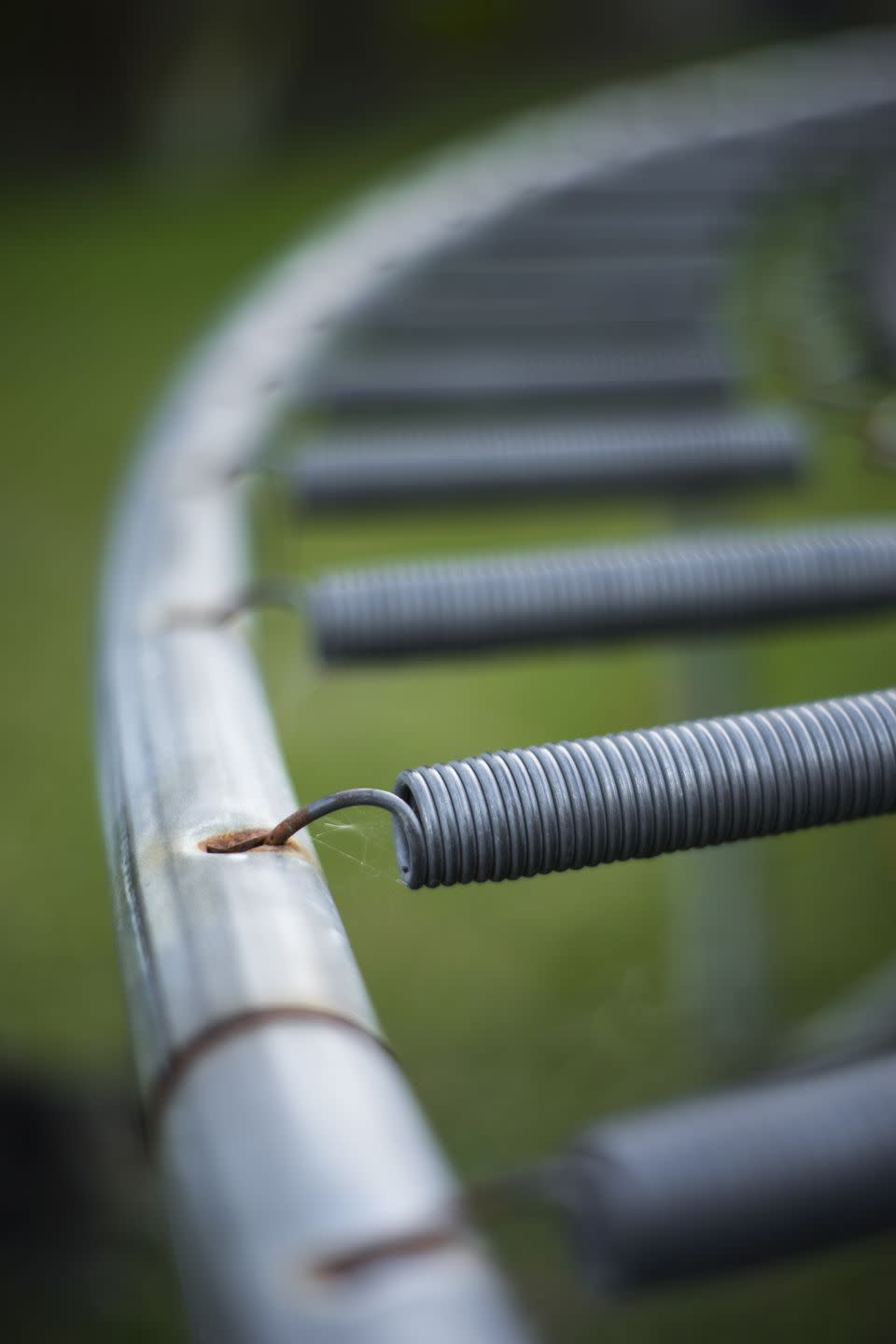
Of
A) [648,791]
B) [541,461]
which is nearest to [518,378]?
[541,461]

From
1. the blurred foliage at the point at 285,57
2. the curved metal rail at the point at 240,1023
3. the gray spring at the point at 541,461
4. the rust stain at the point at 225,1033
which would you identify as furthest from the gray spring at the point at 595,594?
the blurred foliage at the point at 285,57

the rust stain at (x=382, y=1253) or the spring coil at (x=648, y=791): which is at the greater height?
the spring coil at (x=648, y=791)

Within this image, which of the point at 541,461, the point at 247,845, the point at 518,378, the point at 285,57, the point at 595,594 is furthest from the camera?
the point at 285,57

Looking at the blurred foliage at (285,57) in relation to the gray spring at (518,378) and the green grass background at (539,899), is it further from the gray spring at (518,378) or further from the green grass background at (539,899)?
the gray spring at (518,378)

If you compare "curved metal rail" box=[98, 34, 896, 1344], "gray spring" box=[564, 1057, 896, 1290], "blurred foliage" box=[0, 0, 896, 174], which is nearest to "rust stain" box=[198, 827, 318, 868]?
"curved metal rail" box=[98, 34, 896, 1344]

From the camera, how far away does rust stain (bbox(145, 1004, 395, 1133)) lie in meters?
0.33

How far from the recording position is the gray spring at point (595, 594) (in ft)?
2.04

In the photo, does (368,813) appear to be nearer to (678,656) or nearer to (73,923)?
(678,656)

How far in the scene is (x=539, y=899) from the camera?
1674mm

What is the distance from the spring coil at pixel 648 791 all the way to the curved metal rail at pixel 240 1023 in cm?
4

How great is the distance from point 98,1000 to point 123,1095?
0.28 m

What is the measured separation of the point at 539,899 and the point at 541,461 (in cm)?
92

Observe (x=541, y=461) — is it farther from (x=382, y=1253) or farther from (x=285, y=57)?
(x=285, y=57)

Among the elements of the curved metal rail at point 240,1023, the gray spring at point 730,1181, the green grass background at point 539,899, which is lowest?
the green grass background at point 539,899
